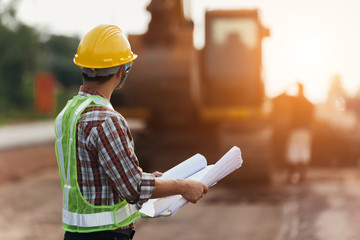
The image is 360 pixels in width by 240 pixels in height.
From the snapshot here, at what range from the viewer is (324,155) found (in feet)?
55.5

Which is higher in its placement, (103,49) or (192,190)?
(103,49)

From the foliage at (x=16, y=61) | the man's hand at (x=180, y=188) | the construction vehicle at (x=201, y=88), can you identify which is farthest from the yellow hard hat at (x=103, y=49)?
the foliage at (x=16, y=61)

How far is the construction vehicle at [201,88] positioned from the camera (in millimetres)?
13008

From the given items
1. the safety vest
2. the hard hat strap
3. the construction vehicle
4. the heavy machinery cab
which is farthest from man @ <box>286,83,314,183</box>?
the safety vest

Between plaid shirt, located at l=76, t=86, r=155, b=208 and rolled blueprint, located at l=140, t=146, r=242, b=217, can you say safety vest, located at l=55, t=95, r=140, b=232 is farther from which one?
rolled blueprint, located at l=140, t=146, r=242, b=217

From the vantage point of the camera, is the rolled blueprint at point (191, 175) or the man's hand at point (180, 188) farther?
the rolled blueprint at point (191, 175)

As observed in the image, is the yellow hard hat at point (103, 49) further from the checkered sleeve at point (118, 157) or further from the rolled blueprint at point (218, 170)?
the rolled blueprint at point (218, 170)

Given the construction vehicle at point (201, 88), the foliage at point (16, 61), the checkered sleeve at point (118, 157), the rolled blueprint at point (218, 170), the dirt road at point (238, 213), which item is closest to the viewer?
the checkered sleeve at point (118, 157)

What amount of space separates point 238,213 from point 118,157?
695 centimetres

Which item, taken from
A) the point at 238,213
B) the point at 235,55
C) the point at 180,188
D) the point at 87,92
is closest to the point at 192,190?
the point at 180,188

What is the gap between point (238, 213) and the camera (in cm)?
955

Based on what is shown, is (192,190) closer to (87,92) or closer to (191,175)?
(191,175)

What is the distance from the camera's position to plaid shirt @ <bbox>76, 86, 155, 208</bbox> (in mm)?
2771

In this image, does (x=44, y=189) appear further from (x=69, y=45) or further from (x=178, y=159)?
(x=69, y=45)
